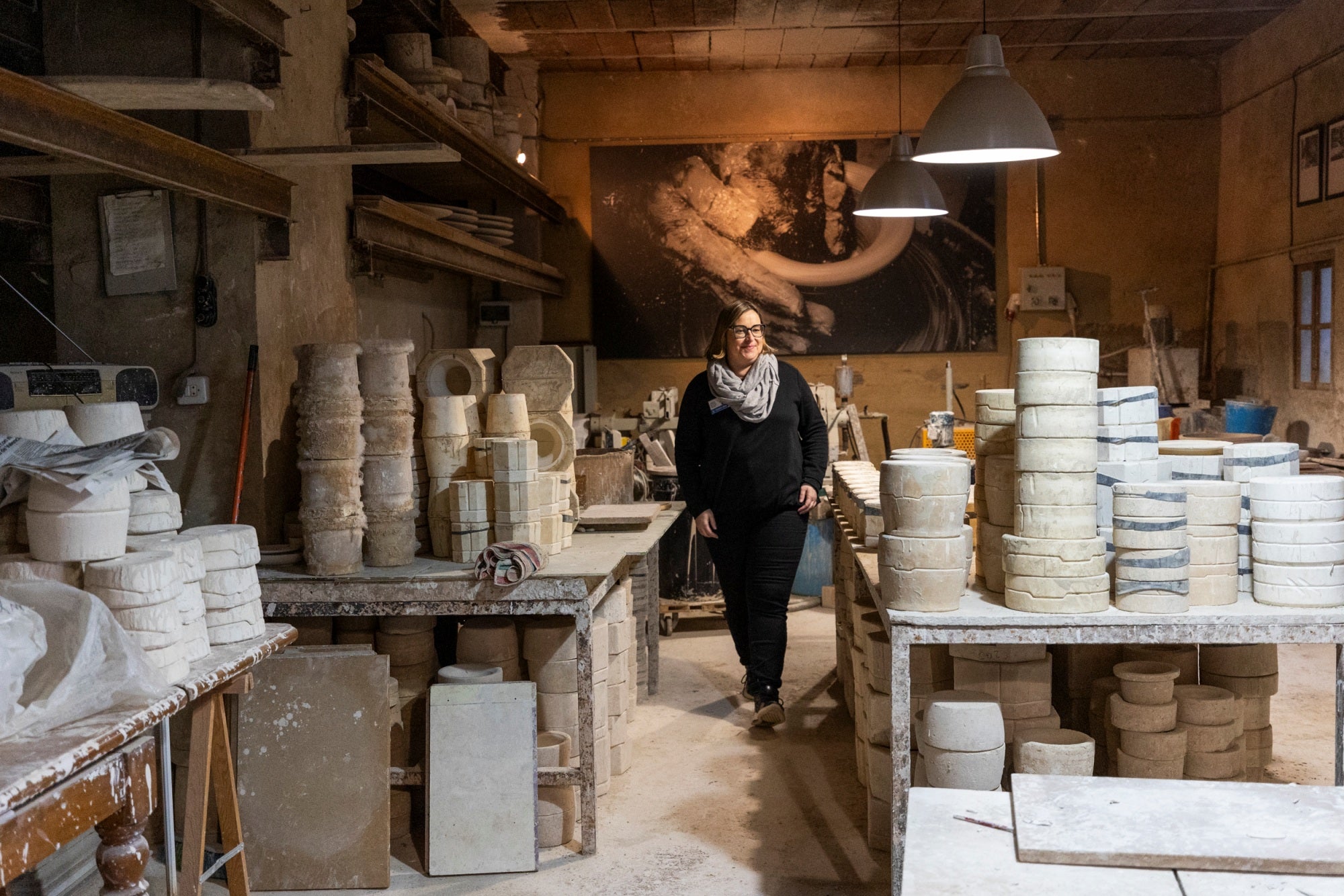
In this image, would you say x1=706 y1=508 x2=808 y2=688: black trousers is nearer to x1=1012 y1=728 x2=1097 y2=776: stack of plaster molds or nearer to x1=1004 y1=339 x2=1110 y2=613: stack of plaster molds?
x1=1012 y1=728 x2=1097 y2=776: stack of plaster molds

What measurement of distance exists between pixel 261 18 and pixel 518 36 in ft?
14.1

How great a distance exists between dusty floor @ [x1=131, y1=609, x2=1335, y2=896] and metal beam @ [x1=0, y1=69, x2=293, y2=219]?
1.94 meters

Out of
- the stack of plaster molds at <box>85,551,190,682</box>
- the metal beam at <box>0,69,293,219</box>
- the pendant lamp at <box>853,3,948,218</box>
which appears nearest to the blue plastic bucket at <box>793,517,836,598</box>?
the pendant lamp at <box>853,3,948,218</box>

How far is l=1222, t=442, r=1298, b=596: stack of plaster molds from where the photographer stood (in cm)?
296

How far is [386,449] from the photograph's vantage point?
3.55 metres

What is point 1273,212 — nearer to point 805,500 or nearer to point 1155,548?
point 805,500

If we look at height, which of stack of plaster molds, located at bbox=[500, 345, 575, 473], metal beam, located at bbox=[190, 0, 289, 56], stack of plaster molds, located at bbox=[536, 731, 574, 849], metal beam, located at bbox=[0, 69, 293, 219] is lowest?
stack of plaster molds, located at bbox=[536, 731, 574, 849]

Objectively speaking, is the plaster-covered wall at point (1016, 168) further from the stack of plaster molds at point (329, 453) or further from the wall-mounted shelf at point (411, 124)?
the stack of plaster molds at point (329, 453)

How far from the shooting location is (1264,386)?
7625mm

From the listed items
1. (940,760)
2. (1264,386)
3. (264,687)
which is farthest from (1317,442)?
(264,687)

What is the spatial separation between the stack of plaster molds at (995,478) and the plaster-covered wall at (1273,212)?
450 centimetres

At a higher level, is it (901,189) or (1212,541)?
(901,189)

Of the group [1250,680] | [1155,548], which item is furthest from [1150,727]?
[1155,548]

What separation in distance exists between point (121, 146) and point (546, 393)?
171 cm
